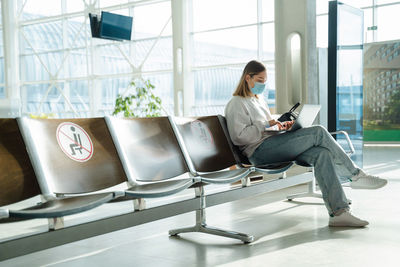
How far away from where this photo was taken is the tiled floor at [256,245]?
8.15ft

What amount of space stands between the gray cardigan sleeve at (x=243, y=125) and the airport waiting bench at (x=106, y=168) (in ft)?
0.44

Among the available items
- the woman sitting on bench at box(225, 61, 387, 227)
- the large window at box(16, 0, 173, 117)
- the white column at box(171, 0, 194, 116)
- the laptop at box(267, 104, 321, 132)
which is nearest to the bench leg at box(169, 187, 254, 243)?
the woman sitting on bench at box(225, 61, 387, 227)

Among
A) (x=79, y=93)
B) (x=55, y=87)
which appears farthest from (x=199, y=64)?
(x=55, y=87)

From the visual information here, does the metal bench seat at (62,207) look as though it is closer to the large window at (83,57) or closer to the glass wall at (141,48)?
the glass wall at (141,48)

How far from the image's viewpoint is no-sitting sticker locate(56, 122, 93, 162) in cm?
242

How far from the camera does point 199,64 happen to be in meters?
10.3

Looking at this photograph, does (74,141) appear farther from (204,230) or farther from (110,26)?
(110,26)

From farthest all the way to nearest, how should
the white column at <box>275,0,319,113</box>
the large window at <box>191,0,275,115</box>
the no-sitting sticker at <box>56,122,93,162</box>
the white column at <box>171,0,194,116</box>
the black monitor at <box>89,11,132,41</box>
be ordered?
1. the white column at <box>171,0,194,116</box>
2. the large window at <box>191,0,275,115</box>
3. the black monitor at <box>89,11,132,41</box>
4. the white column at <box>275,0,319,113</box>
5. the no-sitting sticker at <box>56,122,93,162</box>

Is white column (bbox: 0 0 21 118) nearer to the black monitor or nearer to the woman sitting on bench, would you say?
the black monitor

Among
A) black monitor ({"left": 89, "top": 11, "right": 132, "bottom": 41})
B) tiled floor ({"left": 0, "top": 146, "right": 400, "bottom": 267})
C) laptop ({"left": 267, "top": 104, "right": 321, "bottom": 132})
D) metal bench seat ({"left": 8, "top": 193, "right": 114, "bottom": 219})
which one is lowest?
tiled floor ({"left": 0, "top": 146, "right": 400, "bottom": 267})

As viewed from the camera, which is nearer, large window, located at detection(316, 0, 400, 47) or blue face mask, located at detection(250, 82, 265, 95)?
blue face mask, located at detection(250, 82, 265, 95)

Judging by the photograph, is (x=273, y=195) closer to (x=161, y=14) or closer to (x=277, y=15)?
(x=277, y=15)

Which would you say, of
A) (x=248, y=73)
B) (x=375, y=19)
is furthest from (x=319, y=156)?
(x=375, y=19)

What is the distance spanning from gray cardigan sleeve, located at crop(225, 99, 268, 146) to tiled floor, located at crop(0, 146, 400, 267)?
585mm
